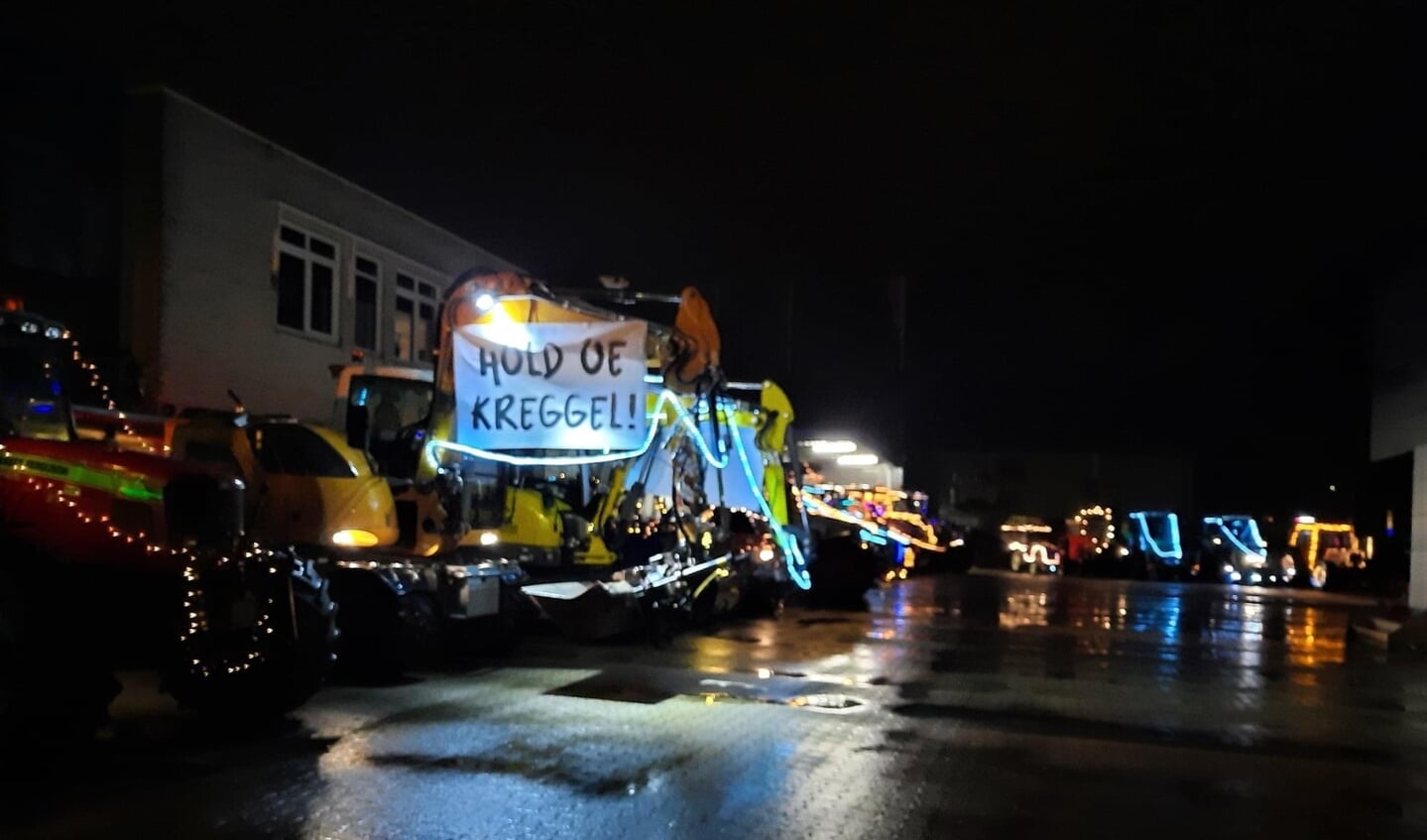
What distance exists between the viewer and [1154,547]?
34.3 metres

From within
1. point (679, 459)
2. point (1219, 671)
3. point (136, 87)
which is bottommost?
point (1219, 671)

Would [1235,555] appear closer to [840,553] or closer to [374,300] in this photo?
[840,553]

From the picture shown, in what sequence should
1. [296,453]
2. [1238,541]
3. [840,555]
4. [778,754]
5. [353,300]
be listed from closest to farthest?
[778,754], [296,453], [840,555], [353,300], [1238,541]

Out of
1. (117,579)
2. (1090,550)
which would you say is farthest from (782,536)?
(1090,550)

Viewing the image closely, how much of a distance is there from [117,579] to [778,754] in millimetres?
4340

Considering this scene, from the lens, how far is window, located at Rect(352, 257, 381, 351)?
820 inches

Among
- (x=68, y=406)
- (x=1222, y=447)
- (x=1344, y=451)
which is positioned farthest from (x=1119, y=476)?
(x=68, y=406)

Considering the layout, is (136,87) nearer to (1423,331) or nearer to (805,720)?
(805,720)

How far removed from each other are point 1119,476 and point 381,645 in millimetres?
52333

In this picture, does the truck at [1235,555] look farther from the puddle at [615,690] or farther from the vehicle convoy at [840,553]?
the puddle at [615,690]

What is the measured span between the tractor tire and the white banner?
3313mm

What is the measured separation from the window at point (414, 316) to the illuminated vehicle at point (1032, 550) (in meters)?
18.3

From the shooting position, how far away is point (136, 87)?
51.3ft

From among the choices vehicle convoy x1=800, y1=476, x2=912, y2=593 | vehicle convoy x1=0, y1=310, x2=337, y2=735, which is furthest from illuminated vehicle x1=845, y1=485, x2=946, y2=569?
vehicle convoy x1=0, y1=310, x2=337, y2=735
